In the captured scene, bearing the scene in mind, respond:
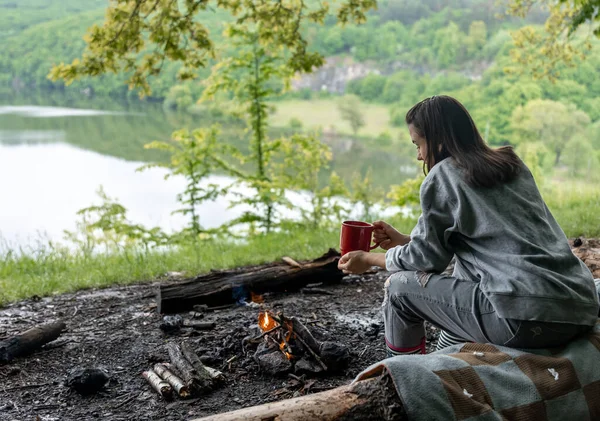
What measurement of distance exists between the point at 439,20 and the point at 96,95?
→ 40.7 m

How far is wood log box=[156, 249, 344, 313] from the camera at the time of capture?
4844mm

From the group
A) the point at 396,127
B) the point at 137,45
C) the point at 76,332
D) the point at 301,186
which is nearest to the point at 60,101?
the point at 396,127

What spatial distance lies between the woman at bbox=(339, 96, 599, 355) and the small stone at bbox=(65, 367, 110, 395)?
1911 millimetres

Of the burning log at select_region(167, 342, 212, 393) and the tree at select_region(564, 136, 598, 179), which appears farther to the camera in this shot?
the tree at select_region(564, 136, 598, 179)

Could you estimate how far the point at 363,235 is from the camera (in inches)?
130

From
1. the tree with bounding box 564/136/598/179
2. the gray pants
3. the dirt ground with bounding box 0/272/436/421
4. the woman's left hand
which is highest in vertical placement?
the woman's left hand

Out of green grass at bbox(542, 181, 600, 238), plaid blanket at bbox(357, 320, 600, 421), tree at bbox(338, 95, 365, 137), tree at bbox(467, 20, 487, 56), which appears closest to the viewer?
plaid blanket at bbox(357, 320, 600, 421)

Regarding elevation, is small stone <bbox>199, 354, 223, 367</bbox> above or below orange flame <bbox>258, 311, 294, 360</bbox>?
below

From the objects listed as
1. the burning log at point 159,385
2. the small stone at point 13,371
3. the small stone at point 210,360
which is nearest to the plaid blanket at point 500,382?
the burning log at point 159,385

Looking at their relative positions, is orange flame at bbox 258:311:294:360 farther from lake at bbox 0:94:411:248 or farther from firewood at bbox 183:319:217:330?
lake at bbox 0:94:411:248

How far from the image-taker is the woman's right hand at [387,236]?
3.51 meters

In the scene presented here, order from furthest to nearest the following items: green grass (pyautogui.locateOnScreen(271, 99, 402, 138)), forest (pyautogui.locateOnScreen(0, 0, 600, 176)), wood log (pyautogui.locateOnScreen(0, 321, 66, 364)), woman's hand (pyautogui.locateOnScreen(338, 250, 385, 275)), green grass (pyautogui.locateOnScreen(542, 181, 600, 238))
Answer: green grass (pyautogui.locateOnScreen(271, 99, 402, 138)) → forest (pyautogui.locateOnScreen(0, 0, 600, 176)) → green grass (pyautogui.locateOnScreen(542, 181, 600, 238)) → wood log (pyautogui.locateOnScreen(0, 321, 66, 364)) → woman's hand (pyautogui.locateOnScreen(338, 250, 385, 275))

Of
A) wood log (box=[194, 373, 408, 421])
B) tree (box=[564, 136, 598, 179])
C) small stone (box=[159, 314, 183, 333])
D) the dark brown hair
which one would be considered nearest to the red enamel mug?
the dark brown hair

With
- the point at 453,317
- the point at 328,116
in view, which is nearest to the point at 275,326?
the point at 453,317
